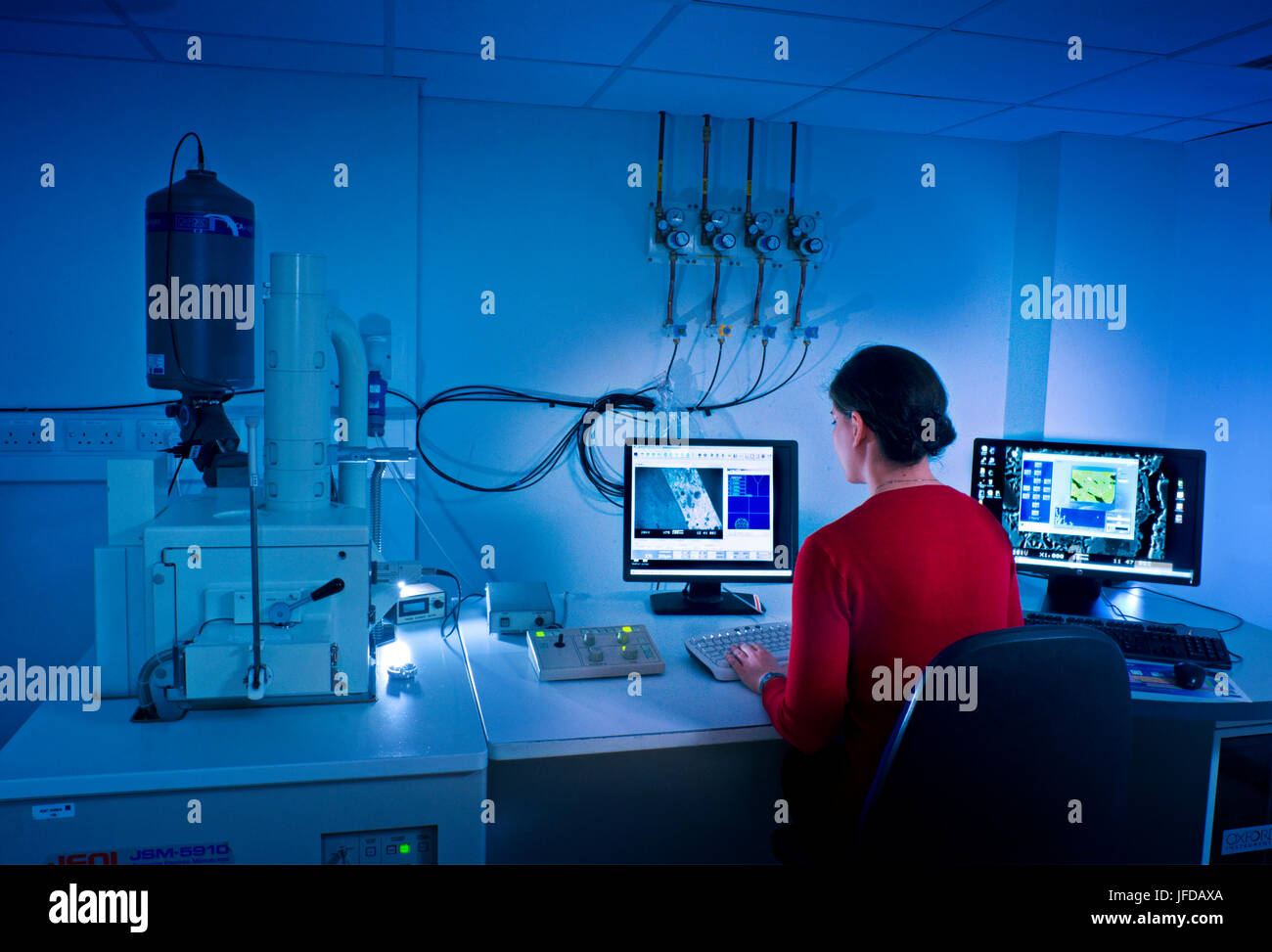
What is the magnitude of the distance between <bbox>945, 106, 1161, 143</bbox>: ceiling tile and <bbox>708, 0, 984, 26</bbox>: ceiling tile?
0.84 metres

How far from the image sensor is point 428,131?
2598 mm

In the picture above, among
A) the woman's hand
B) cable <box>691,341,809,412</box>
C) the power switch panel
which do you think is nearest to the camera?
the power switch panel

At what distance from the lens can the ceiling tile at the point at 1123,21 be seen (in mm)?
1906

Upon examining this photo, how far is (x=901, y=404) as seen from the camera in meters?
1.50

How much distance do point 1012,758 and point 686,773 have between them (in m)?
1.04

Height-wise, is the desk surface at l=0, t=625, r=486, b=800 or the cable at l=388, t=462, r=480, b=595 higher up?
the cable at l=388, t=462, r=480, b=595

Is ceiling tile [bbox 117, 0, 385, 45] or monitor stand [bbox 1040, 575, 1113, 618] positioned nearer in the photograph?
ceiling tile [bbox 117, 0, 385, 45]

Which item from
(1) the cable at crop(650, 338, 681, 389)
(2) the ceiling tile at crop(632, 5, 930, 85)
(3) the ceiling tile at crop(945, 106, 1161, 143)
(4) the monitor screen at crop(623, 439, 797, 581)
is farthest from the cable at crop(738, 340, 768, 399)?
(3) the ceiling tile at crop(945, 106, 1161, 143)

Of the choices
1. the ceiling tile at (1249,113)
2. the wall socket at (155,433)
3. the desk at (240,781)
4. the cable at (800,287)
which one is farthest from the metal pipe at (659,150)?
the desk at (240,781)

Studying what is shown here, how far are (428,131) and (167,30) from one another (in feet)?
2.29

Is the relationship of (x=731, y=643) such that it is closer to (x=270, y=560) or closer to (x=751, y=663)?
(x=751, y=663)

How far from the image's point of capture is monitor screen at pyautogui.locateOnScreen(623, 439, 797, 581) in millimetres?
2256

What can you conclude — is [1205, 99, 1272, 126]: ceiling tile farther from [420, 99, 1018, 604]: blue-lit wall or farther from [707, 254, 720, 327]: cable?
[707, 254, 720, 327]: cable

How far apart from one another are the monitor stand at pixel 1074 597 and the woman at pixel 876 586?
2.63 ft
